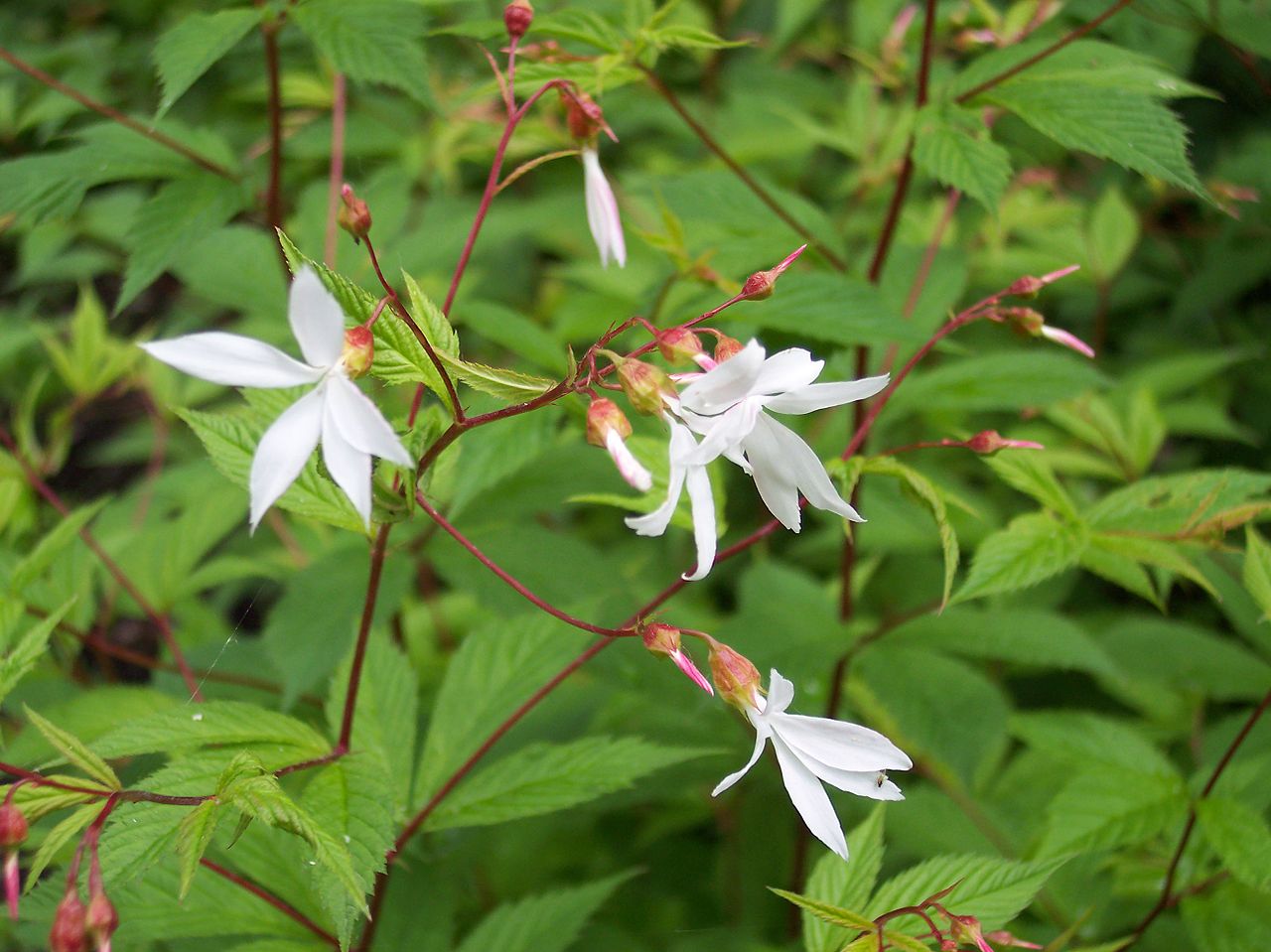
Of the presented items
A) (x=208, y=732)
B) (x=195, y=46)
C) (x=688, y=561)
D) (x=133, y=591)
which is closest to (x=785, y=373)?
(x=208, y=732)

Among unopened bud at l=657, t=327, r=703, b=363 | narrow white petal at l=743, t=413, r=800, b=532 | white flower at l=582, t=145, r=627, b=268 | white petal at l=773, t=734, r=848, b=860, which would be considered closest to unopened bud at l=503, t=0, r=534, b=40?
white flower at l=582, t=145, r=627, b=268

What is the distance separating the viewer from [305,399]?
2.36ft

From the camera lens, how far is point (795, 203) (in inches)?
63.8

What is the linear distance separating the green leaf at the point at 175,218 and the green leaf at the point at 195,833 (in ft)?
2.62

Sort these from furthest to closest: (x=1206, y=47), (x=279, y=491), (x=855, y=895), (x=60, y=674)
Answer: (x=1206, y=47) < (x=60, y=674) < (x=855, y=895) < (x=279, y=491)

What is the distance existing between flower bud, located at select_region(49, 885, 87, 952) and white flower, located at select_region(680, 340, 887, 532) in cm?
57

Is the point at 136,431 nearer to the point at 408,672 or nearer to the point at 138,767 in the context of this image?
the point at 138,767

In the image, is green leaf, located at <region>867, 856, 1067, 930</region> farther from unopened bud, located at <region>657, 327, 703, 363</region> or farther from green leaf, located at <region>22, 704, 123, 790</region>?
green leaf, located at <region>22, 704, 123, 790</region>

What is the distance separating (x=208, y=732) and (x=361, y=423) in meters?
0.46

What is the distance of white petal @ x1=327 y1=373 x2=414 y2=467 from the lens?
67 centimetres

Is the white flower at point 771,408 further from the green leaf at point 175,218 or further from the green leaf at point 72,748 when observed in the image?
the green leaf at point 175,218

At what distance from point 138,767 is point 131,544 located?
0.66 metres

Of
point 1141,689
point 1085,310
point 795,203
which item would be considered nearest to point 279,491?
point 795,203

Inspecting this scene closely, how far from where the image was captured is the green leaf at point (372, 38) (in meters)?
1.29
